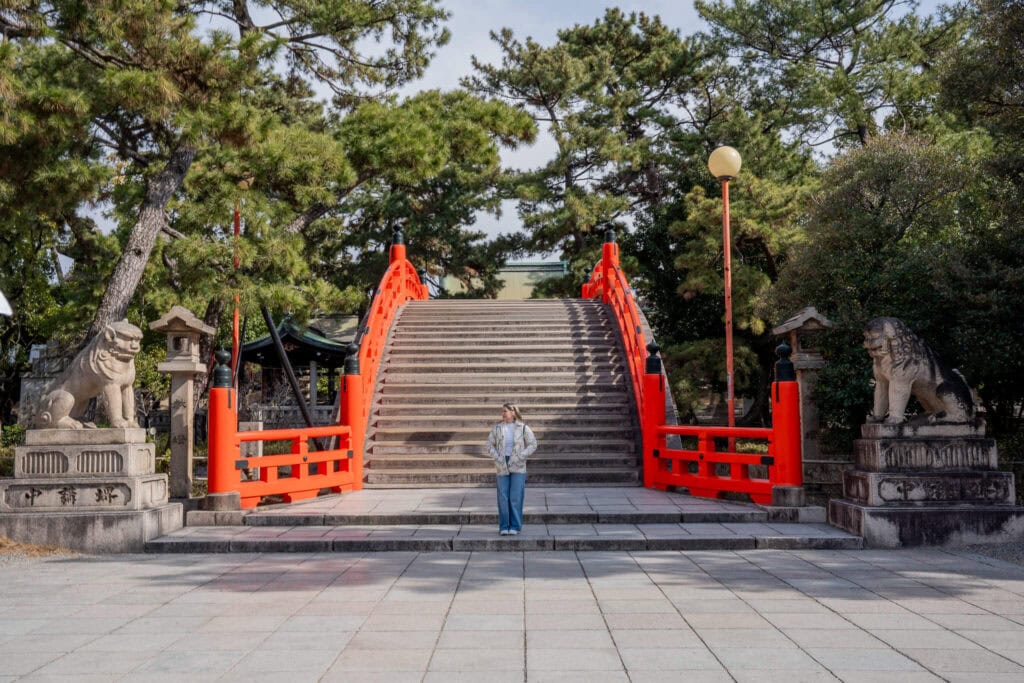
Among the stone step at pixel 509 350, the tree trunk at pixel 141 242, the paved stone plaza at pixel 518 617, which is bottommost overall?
the paved stone plaza at pixel 518 617

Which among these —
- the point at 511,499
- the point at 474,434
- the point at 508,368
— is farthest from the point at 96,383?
the point at 508,368

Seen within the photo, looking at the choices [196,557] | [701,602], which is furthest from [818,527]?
[196,557]

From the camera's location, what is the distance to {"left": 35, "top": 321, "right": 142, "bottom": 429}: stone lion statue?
8086 mm

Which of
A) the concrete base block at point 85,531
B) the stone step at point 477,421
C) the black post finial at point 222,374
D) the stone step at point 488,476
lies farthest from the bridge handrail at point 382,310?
the concrete base block at point 85,531

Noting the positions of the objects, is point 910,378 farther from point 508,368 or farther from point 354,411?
point 508,368

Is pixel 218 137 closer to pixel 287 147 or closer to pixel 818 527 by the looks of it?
pixel 287 147

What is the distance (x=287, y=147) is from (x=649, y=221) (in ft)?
45.5

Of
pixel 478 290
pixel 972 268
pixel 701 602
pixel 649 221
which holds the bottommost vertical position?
pixel 701 602

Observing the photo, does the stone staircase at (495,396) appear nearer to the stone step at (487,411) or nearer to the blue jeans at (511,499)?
the stone step at (487,411)

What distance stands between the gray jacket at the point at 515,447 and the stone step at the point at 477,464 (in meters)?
3.68

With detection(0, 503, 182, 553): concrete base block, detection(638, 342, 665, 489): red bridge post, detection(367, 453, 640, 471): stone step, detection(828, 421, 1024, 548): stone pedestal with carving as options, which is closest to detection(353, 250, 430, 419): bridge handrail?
detection(367, 453, 640, 471): stone step

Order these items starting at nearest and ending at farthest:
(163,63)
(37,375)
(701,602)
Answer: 1. (701,602)
2. (163,63)
3. (37,375)

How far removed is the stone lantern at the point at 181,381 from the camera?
961 centimetres

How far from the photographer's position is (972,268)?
10.9 metres
